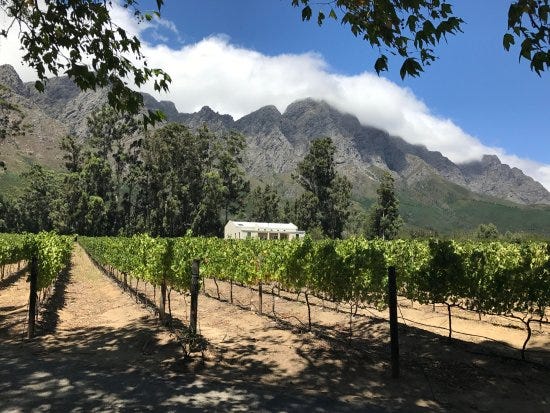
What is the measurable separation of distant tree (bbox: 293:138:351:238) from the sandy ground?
6012 centimetres

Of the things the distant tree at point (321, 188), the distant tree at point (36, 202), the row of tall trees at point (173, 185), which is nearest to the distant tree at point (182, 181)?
the row of tall trees at point (173, 185)

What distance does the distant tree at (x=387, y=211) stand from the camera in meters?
69.9

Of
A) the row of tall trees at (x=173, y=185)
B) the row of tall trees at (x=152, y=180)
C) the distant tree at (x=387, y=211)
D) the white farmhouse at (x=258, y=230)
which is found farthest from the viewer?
the white farmhouse at (x=258, y=230)

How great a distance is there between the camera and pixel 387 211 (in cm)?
7106

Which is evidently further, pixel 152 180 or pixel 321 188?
pixel 321 188

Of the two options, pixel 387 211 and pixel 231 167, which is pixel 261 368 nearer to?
pixel 231 167

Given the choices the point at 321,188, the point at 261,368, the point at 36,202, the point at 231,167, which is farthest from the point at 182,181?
the point at 261,368

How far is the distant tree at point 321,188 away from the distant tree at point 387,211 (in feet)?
21.6

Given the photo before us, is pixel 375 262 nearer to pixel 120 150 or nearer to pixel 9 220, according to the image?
pixel 120 150

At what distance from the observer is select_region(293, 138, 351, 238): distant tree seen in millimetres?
73000

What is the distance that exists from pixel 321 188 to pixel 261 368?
66138mm

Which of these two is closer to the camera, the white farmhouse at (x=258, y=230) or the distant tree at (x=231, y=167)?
the distant tree at (x=231, y=167)

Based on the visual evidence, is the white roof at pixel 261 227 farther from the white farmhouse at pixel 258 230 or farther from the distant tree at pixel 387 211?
the distant tree at pixel 387 211

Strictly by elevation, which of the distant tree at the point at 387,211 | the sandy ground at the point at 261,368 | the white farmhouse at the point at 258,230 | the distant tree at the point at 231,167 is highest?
the distant tree at the point at 231,167
